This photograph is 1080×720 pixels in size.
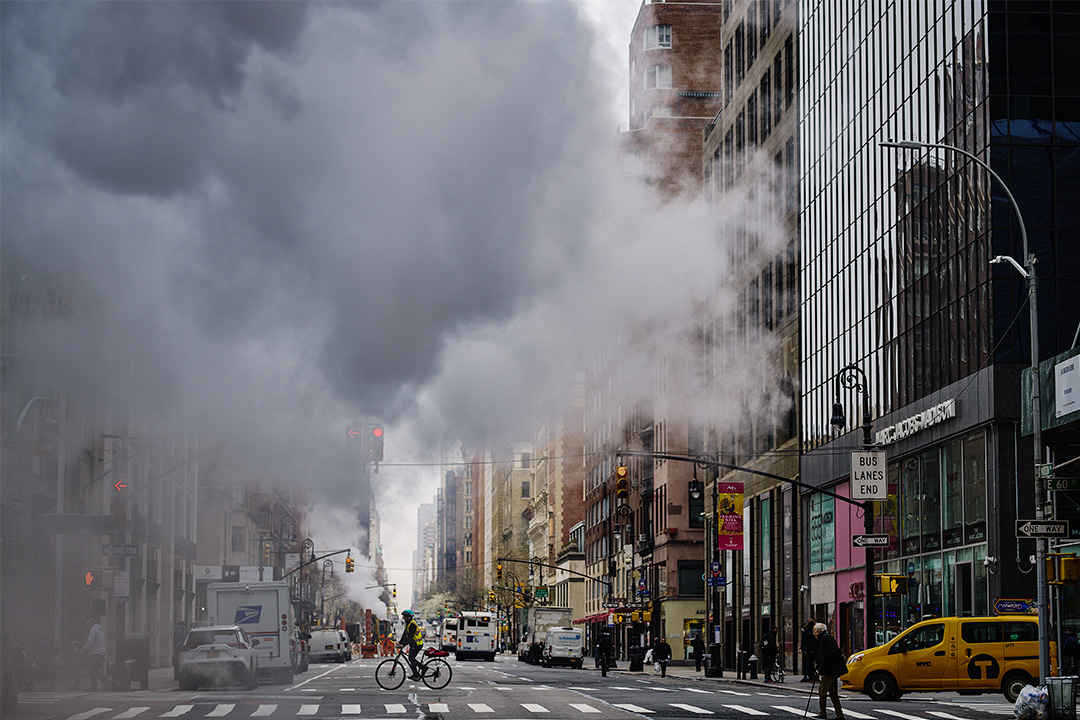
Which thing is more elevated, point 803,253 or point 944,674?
point 803,253

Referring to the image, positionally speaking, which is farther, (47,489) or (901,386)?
(901,386)

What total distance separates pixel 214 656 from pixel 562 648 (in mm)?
44034

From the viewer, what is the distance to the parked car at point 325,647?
281 feet

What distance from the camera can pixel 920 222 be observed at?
48.7 metres

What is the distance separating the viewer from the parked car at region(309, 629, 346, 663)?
85.6 m

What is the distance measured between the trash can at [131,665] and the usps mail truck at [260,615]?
15.1ft

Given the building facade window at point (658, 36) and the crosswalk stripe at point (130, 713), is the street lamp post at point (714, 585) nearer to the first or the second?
the crosswalk stripe at point (130, 713)

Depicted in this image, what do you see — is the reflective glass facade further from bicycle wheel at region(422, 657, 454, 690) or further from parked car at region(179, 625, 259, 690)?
parked car at region(179, 625, 259, 690)

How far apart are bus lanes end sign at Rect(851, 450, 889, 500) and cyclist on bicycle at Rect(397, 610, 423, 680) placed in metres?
12.6

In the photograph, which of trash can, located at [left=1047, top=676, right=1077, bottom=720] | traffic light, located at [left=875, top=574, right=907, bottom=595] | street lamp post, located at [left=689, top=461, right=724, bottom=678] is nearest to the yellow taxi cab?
traffic light, located at [left=875, top=574, right=907, bottom=595]

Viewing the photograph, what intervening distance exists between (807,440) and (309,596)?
264 ft

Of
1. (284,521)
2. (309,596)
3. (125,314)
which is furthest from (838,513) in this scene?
(309,596)

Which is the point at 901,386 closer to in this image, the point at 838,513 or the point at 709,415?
the point at 838,513

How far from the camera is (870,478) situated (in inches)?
1551
